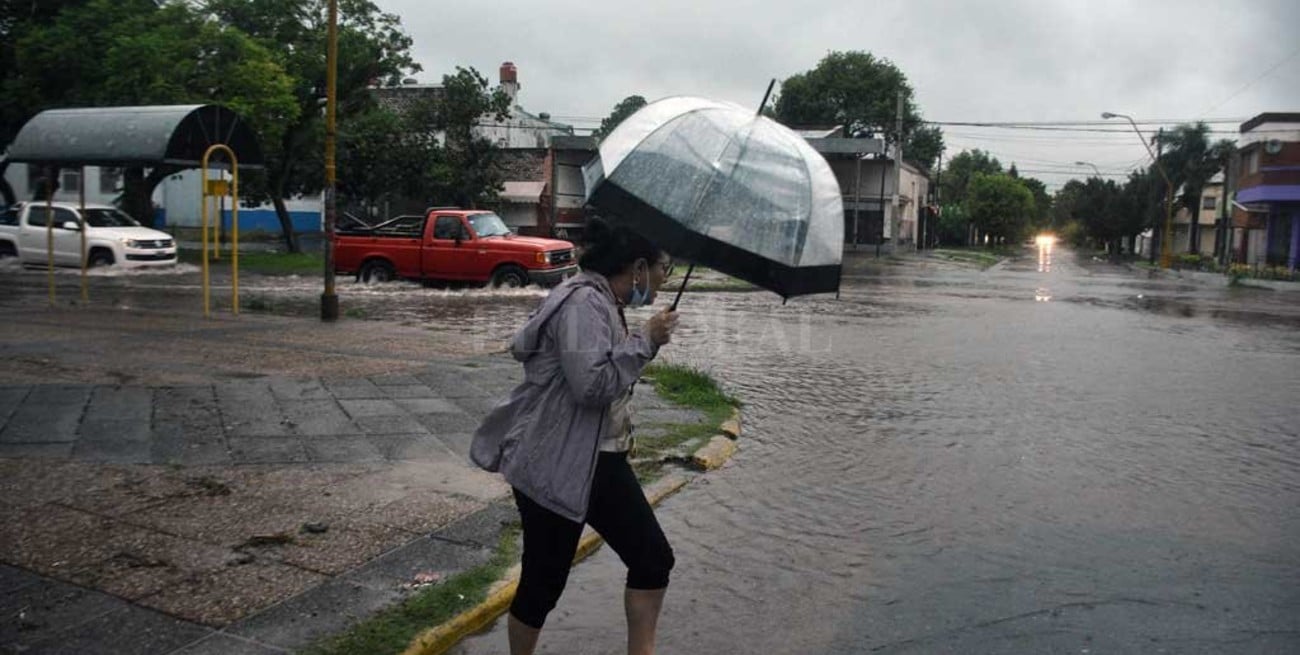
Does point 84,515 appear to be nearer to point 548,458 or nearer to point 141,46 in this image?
point 548,458

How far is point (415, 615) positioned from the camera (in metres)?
4.02

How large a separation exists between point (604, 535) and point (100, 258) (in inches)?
912

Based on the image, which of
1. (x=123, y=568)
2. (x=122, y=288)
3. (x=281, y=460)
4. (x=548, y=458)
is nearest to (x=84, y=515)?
(x=123, y=568)

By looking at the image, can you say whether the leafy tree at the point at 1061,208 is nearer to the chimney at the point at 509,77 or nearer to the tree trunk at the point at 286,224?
the chimney at the point at 509,77

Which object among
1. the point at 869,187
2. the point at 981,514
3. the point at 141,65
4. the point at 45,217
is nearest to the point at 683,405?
the point at 981,514

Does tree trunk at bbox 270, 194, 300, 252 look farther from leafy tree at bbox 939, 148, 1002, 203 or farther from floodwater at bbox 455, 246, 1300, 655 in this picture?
leafy tree at bbox 939, 148, 1002, 203

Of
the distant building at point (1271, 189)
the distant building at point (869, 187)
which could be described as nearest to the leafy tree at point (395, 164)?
the distant building at point (869, 187)

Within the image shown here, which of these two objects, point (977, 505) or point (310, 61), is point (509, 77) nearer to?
point (310, 61)

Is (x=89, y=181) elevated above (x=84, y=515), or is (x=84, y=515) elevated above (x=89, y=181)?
(x=89, y=181)

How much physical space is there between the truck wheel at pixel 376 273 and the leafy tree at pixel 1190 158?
4988 centimetres

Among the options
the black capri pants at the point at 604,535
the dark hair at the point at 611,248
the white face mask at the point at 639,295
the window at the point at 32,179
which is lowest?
the black capri pants at the point at 604,535

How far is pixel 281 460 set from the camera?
6.24 m

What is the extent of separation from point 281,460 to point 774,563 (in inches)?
124

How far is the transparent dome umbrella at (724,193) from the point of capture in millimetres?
3352
